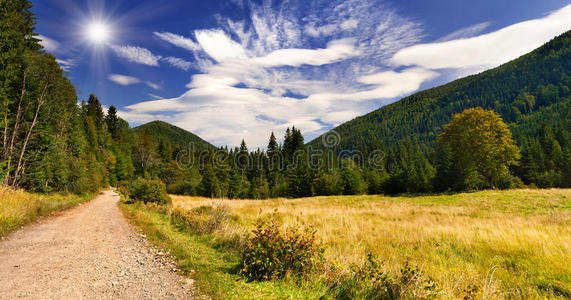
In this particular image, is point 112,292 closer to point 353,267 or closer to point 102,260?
point 102,260

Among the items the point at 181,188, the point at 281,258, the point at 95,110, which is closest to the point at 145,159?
the point at 95,110

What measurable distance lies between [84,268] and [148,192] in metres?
15.1

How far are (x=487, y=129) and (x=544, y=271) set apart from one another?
3188cm

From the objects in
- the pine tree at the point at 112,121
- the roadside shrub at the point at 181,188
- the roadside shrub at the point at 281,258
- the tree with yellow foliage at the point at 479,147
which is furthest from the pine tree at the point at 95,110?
the tree with yellow foliage at the point at 479,147

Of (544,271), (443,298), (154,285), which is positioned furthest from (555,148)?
(154,285)

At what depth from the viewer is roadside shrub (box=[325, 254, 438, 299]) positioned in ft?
12.3

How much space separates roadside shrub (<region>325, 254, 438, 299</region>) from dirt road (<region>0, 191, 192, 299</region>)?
301 cm

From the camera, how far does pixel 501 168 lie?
2802 centimetres

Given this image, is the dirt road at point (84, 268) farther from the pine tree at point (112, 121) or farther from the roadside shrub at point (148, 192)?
the pine tree at point (112, 121)

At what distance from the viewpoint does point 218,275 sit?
5.01m

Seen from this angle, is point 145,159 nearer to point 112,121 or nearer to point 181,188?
point 112,121

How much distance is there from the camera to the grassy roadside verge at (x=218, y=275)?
4.19 metres

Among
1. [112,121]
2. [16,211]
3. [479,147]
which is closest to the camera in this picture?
[16,211]

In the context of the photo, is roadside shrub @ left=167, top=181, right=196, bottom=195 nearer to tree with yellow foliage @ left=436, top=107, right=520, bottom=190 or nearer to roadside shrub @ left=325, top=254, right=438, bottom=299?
tree with yellow foliage @ left=436, top=107, right=520, bottom=190
